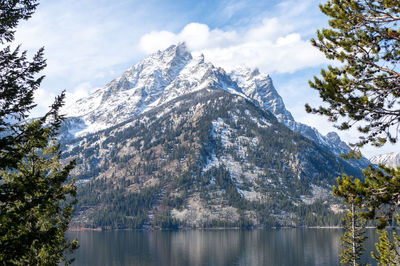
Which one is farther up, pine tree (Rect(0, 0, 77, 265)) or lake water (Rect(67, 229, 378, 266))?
pine tree (Rect(0, 0, 77, 265))

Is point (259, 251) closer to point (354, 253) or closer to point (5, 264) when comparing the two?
point (354, 253)

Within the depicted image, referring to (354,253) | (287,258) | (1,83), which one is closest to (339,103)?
(1,83)

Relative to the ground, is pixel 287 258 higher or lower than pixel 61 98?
lower

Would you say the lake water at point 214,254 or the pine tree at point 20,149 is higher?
the pine tree at point 20,149

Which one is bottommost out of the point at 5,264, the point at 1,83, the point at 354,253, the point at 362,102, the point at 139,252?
the point at 139,252

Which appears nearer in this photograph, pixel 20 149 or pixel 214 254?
pixel 20 149

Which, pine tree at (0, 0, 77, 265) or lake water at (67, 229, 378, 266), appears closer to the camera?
pine tree at (0, 0, 77, 265)

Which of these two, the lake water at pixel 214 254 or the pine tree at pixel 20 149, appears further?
the lake water at pixel 214 254

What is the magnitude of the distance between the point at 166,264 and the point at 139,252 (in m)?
34.2

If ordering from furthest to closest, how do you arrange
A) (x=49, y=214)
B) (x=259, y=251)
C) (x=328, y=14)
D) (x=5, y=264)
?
(x=259, y=251) → (x=49, y=214) → (x=328, y=14) → (x=5, y=264)

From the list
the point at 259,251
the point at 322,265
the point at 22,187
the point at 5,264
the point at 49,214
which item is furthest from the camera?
the point at 259,251

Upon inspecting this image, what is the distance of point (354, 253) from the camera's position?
1877 inches

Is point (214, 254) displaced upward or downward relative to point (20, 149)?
downward

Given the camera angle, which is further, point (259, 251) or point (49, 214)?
point (259, 251)
